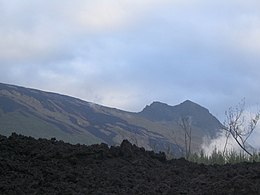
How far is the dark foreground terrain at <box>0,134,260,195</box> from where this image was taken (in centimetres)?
614

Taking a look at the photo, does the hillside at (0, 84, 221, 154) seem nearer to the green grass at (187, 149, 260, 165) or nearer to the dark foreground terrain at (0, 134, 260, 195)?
the green grass at (187, 149, 260, 165)

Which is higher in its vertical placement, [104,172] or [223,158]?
[223,158]

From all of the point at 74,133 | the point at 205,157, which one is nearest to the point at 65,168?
the point at 205,157

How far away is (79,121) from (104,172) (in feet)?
99.3

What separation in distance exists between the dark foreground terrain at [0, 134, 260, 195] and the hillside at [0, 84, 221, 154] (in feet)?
62.5

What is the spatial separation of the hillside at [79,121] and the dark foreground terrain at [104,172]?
1904 centimetres

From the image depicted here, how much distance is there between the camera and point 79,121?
122 feet

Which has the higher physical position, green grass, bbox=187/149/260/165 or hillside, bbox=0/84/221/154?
hillside, bbox=0/84/221/154

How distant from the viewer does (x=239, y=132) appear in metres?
16.3

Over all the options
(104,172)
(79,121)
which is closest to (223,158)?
(104,172)

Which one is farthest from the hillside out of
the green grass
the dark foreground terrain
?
the dark foreground terrain

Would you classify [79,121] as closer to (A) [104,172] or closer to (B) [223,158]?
(B) [223,158]

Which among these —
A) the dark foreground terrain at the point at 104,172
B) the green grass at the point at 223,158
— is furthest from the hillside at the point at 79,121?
the dark foreground terrain at the point at 104,172

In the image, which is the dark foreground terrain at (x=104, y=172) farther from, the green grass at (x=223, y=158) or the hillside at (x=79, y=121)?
the hillside at (x=79, y=121)
